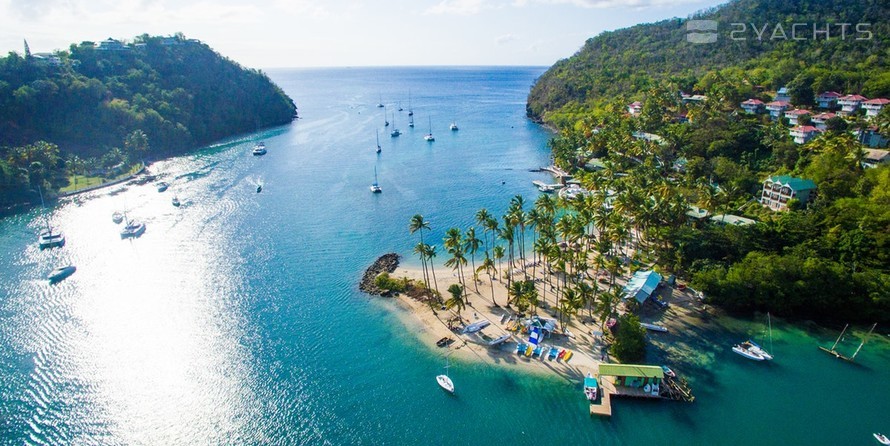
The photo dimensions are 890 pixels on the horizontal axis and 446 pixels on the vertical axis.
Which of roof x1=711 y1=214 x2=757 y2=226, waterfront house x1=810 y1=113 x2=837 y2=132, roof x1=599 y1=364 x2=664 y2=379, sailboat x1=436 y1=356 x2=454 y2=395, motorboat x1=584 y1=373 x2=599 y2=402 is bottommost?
sailboat x1=436 y1=356 x2=454 y2=395

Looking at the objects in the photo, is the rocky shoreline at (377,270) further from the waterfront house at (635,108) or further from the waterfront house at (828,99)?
the waterfront house at (828,99)

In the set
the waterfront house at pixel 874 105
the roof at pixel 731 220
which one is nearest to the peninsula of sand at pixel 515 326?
the roof at pixel 731 220

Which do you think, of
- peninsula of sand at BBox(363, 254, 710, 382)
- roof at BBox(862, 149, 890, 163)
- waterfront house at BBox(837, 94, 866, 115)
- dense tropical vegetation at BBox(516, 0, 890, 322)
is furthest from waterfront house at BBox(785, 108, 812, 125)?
peninsula of sand at BBox(363, 254, 710, 382)

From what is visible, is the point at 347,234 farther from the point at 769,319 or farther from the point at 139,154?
the point at 139,154

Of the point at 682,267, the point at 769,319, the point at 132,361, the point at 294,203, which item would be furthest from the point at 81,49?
the point at 769,319

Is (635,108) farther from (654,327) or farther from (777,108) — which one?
(654,327)

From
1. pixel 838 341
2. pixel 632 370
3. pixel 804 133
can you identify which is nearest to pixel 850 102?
pixel 804 133

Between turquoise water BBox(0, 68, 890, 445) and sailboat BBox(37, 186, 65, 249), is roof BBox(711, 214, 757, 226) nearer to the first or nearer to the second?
turquoise water BBox(0, 68, 890, 445)
